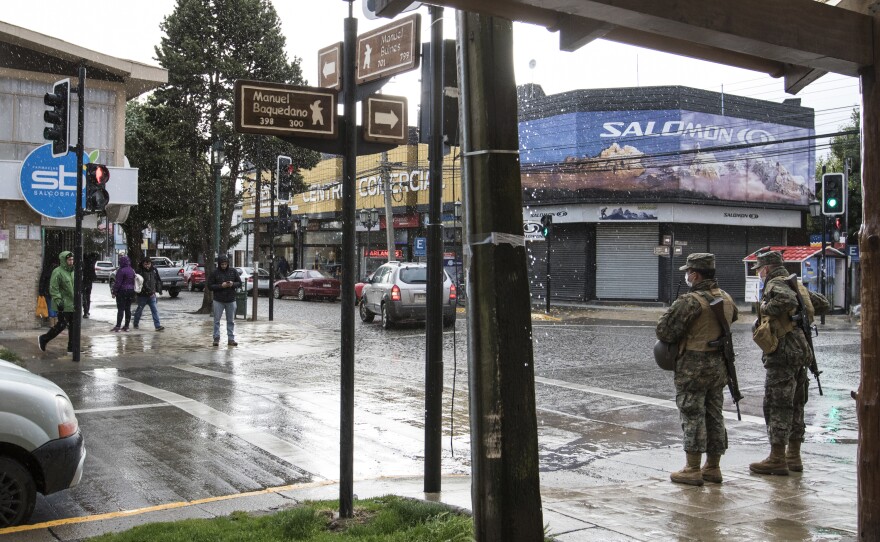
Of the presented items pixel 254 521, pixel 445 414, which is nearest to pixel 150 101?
pixel 445 414

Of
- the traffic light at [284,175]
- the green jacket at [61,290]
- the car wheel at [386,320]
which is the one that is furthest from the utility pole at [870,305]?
the traffic light at [284,175]

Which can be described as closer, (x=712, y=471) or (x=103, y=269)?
(x=712, y=471)

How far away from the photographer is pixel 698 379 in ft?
20.7

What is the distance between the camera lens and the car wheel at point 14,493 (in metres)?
5.14

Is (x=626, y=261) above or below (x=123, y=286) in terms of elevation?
above

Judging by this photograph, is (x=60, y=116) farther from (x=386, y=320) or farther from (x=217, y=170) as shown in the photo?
(x=217, y=170)

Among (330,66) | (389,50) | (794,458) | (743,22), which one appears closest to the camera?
(743,22)

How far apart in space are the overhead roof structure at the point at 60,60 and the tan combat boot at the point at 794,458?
17.7 m

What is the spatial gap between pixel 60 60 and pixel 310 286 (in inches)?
583

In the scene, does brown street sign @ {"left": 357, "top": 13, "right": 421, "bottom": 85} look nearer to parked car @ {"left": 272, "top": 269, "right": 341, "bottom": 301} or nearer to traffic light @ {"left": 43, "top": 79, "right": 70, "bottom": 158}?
traffic light @ {"left": 43, "top": 79, "right": 70, "bottom": 158}

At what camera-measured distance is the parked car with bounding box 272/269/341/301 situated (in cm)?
3288

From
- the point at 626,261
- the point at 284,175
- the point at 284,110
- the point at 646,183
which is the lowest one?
the point at 626,261

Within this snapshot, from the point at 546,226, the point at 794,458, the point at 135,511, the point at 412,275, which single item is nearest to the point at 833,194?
the point at 546,226

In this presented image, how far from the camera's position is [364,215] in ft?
116
